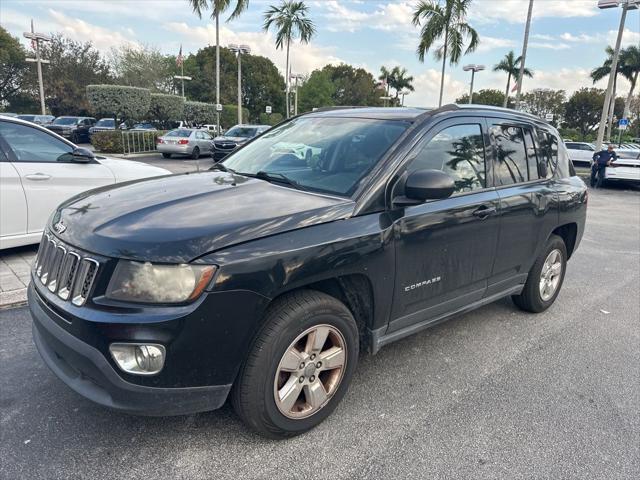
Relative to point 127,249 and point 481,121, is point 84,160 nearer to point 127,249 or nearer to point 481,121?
point 127,249

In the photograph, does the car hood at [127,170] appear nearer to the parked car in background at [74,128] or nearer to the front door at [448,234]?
the front door at [448,234]

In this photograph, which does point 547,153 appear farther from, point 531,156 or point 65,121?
point 65,121

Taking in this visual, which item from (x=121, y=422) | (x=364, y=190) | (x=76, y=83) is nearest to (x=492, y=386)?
(x=364, y=190)

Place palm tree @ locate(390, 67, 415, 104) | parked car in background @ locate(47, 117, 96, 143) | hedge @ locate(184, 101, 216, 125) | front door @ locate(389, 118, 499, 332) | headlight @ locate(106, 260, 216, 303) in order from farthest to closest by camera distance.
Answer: palm tree @ locate(390, 67, 415, 104), hedge @ locate(184, 101, 216, 125), parked car in background @ locate(47, 117, 96, 143), front door @ locate(389, 118, 499, 332), headlight @ locate(106, 260, 216, 303)

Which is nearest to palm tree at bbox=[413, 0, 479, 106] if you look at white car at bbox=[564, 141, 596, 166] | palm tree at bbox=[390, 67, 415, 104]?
white car at bbox=[564, 141, 596, 166]

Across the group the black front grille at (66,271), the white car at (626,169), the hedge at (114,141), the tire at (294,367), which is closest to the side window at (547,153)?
the tire at (294,367)

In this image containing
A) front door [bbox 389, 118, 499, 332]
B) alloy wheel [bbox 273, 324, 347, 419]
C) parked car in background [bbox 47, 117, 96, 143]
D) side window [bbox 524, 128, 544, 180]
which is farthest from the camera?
parked car in background [bbox 47, 117, 96, 143]

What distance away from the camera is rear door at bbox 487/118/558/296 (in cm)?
366

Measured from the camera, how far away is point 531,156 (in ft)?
13.5

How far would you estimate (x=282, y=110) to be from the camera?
62.6 metres

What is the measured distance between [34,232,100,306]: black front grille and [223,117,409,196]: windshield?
4.37 ft

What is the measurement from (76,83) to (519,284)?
4490 cm

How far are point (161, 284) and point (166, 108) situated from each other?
28.7m

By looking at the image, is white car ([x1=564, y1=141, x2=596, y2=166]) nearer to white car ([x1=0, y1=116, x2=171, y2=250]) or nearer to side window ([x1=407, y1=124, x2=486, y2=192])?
side window ([x1=407, y1=124, x2=486, y2=192])
